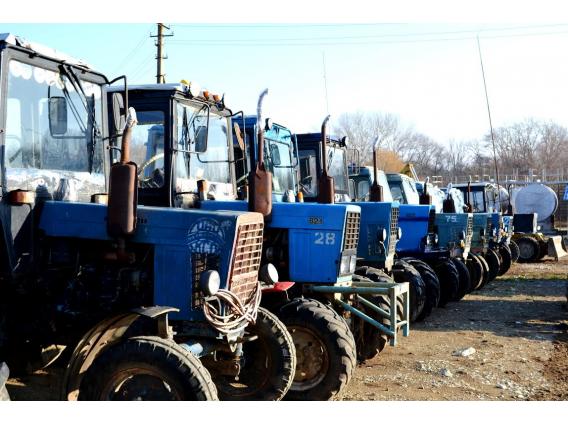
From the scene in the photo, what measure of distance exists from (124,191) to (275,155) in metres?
4.69

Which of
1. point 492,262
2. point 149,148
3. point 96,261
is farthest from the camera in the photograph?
point 492,262

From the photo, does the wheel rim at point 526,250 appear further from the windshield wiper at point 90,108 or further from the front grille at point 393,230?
the windshield wiper at point 90,108

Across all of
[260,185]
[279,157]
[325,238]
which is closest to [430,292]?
[279,157]

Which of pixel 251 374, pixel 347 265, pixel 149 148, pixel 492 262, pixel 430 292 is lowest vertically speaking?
pixel 251 374

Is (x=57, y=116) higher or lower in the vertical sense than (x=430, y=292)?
higher

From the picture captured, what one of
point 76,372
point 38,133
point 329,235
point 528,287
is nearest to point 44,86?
point 38,133

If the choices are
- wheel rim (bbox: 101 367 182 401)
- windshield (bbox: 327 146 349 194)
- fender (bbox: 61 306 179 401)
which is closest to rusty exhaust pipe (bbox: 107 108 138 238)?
fender (bbox: 61 306 179 401)

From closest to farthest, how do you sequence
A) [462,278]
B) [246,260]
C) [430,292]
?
[246,260], [430,292], [462,278]

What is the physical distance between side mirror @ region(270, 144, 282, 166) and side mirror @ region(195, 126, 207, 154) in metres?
2.27

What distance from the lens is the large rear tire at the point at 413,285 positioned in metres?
9.16

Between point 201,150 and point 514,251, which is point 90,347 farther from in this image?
point 514,251

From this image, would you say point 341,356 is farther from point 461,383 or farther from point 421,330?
point 421,330

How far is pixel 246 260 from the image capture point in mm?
4648

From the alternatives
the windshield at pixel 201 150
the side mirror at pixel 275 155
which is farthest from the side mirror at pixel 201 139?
the side mirror at pixel 275 155
